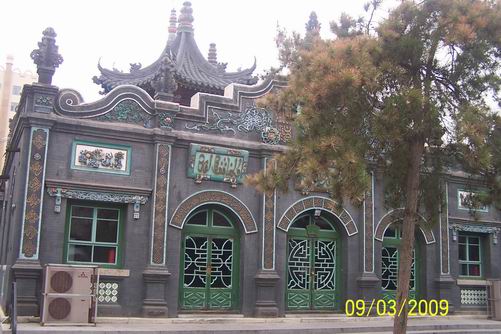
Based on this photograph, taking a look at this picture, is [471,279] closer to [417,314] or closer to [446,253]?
[446,253]

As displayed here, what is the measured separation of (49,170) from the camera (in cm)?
1482

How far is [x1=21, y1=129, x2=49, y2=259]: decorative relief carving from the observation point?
564 inches

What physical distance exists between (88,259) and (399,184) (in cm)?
798

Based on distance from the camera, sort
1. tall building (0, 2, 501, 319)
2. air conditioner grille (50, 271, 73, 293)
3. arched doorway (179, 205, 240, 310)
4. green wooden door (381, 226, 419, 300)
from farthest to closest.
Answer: green wooden door (381, 226, 419, 300) → arched doorway (179, 205, 240, 310) → tall building (0, 2, 501, 319) → air conditioner grille (50, 271, 73, 293)

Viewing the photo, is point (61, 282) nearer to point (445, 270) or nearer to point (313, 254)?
point (313, 254)

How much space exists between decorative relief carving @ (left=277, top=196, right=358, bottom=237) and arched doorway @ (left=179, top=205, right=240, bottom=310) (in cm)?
138

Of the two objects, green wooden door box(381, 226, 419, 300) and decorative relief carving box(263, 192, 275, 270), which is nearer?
decorative relief carving box(263, 192, 275, 270)

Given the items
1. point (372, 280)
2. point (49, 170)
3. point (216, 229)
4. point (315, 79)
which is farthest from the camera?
point (372, 280)

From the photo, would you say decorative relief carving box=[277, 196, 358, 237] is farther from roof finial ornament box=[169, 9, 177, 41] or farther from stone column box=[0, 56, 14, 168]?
stone column box=[0, 56, 14, 168]

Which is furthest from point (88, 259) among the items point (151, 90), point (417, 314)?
point (417, 314)

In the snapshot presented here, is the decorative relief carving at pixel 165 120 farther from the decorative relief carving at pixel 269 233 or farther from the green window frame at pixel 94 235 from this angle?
the decorative relief carving at pixel 269 233

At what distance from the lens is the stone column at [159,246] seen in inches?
605

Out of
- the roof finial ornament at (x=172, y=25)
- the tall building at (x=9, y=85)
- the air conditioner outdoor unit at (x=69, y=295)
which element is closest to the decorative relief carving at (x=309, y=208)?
the air conditioner outdoor unit at (x=69, y=295)

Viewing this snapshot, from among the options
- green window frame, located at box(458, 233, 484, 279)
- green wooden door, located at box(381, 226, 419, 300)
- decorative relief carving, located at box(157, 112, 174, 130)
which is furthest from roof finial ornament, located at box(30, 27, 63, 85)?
green window frame, located at box(458, 233, 484, 279)
